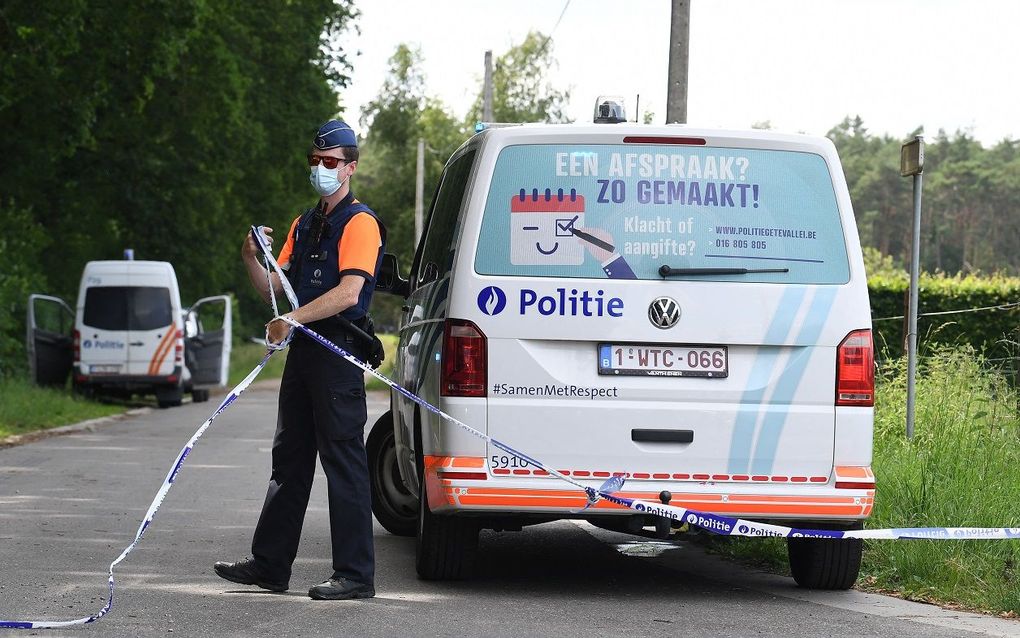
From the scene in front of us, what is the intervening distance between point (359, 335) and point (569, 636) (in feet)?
5.37

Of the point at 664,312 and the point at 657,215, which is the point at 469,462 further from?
the point at 657,215

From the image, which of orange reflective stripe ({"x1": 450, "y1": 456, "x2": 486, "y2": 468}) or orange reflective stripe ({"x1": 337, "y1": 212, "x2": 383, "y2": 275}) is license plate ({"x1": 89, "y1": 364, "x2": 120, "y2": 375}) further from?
orange reflective stripe ({"x1": 450, "y1": 456, "x2": 486, "y2": 468})

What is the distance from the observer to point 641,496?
6820 millimetres

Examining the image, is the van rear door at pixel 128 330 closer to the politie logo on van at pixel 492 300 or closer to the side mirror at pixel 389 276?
the side mirror at pixel 389 276

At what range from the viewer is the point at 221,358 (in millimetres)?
29281

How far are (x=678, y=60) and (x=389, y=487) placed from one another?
688 cm

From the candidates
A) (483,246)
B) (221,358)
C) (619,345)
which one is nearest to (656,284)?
(619,345)

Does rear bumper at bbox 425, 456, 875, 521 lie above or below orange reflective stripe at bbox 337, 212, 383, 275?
below

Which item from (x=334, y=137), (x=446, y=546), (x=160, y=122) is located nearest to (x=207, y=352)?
(x=160, y=122)

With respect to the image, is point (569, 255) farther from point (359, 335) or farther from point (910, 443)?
point (910, 443)

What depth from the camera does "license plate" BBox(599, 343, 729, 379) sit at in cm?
688

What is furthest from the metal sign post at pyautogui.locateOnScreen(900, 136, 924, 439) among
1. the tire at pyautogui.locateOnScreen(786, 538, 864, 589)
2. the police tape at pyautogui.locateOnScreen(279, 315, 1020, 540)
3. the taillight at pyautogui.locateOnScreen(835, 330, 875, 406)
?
the police tape at pyautogui.locateOnScreen(279, 315, 1020, 540)

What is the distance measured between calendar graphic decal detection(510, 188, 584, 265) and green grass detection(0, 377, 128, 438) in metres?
11.5

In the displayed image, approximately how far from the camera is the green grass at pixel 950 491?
7418mm
